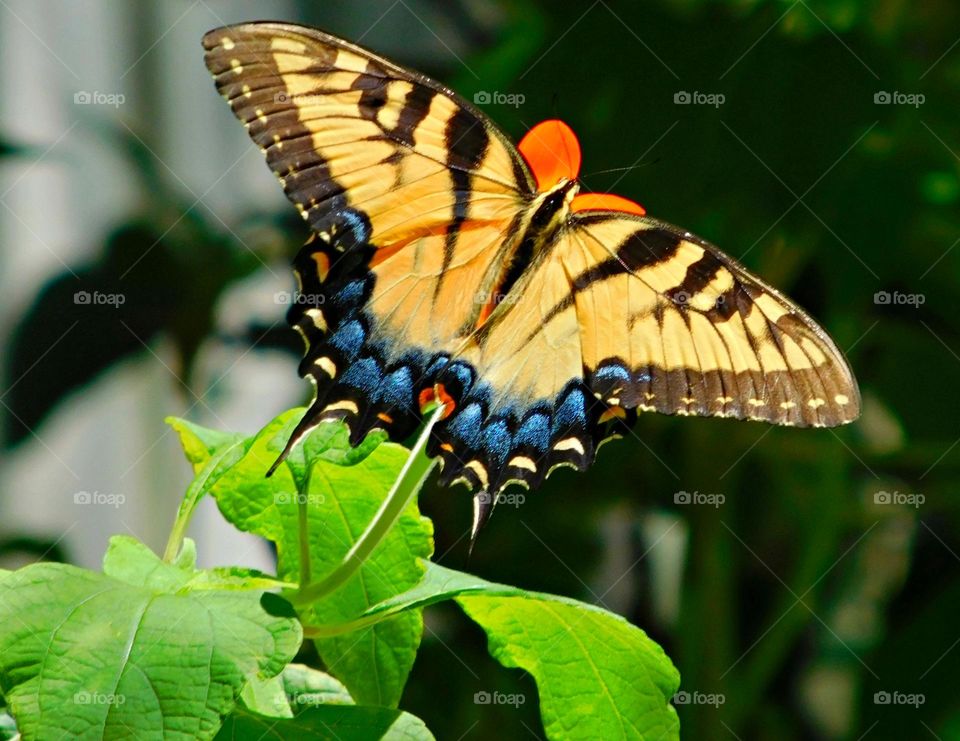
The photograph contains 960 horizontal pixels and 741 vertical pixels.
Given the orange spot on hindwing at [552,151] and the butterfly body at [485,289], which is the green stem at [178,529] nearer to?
the butterfly body at [485,289]

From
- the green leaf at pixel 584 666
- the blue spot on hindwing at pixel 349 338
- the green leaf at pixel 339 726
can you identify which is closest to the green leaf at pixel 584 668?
the green leaf at pixel 584 666

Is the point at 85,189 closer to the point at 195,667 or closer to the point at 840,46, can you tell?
the point at 840,46

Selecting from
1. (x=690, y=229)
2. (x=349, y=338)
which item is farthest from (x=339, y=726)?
(x=690, y=229)

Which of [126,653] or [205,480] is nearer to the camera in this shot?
[126,653]

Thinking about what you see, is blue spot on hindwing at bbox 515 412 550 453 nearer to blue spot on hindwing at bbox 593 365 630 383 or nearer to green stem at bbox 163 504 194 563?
blue spot on hindwing at bbox 593 365 630 383

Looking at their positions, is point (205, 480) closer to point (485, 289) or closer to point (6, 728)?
point (6, 728)
